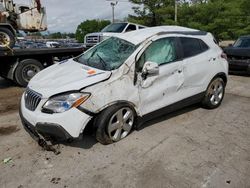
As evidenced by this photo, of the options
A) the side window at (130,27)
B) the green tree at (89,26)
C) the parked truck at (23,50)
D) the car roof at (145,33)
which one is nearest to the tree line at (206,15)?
the side window at (130,27)

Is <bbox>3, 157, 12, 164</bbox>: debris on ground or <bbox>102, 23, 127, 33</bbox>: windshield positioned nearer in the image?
<bbox>3, 157, 12, 164</bbox>: debris on ground

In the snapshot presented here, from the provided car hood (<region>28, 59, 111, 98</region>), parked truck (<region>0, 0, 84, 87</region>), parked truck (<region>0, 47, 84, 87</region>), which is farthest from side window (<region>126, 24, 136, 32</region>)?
car hood (<region>28, 59, 111, 98</region>)

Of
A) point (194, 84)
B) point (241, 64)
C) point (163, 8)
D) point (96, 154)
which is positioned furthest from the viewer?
point (163, 8)

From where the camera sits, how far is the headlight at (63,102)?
138 inches

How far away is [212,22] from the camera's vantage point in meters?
23.9

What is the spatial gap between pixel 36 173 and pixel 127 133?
4.97ft

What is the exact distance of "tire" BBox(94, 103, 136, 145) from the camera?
3.74m

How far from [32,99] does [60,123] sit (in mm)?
652

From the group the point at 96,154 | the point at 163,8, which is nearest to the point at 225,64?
the point at 96,154

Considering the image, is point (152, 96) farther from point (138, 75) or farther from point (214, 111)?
point (214, 111)

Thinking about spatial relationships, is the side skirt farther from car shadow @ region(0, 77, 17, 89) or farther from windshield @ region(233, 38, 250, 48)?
windshield @ region(233, 38, 250, 48)

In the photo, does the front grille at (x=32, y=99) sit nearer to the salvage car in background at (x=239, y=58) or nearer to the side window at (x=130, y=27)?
the salvage car in background at (x=239, y=58)

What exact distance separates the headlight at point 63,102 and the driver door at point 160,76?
3.34 ft

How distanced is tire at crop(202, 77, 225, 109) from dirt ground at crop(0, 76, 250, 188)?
1.70 ft
